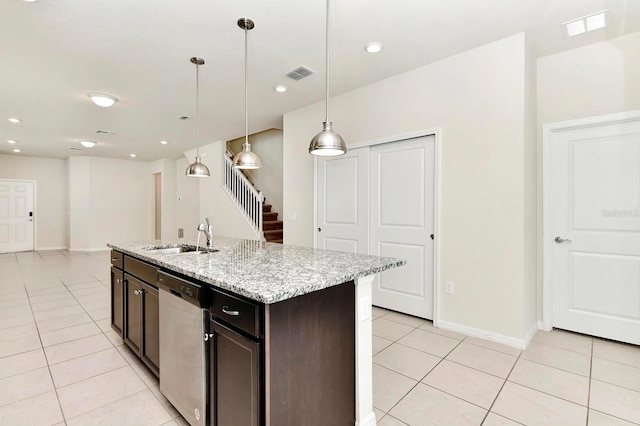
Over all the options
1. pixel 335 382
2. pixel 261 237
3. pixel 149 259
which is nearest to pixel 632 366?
pixel 335 382

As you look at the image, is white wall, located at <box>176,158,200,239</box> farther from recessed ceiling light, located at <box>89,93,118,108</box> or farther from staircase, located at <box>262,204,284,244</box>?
recessed ceiling light, located at <box>89,93,118,108</box>

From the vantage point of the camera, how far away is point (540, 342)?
2941 mm

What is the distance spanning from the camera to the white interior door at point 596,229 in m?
2.83

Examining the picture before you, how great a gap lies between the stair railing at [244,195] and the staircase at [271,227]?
273 millimetres

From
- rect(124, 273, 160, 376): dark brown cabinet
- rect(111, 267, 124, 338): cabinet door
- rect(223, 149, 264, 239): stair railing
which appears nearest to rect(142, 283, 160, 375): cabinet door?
rect(124, 273, 160, 376): dark brown cabinet

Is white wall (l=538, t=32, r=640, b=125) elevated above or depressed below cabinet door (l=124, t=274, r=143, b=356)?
above

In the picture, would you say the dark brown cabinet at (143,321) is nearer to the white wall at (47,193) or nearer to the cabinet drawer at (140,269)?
the cabinet drawer at (140,269)

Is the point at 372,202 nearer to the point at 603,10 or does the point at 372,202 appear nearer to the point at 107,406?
the point at 603,10

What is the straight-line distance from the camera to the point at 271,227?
6.51 m

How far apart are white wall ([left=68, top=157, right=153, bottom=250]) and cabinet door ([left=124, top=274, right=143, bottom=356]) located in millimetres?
8112

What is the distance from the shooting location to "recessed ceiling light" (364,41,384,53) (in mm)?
2898

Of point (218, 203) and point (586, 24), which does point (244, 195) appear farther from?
point (586, 24)

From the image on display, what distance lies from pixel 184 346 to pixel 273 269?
2.17 feet

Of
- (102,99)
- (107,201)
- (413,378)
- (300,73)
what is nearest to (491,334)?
(413,378)
